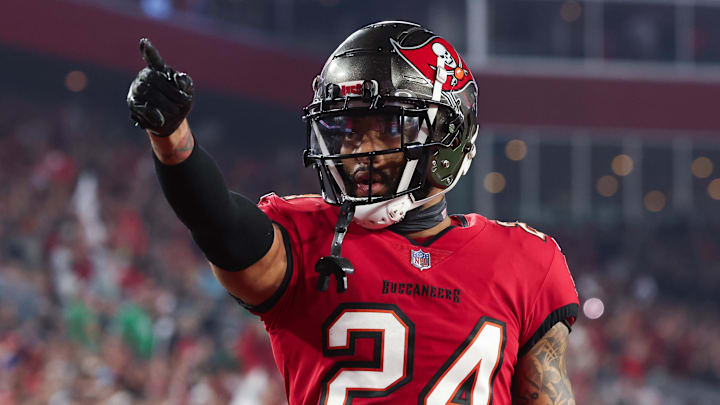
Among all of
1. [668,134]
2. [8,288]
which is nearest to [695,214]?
[668,134]

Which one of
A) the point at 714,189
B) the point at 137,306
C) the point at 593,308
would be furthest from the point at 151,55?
the point at 714,189

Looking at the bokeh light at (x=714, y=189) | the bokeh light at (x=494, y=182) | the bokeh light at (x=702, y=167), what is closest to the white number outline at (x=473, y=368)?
the bokeh light at (x=494, y=182)

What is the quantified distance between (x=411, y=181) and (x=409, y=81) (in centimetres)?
25

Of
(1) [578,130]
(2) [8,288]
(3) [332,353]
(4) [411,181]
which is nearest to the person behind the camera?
(3) [332,353]

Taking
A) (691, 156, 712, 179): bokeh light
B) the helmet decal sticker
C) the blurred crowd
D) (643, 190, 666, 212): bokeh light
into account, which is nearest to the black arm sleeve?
the helmet decal sticker

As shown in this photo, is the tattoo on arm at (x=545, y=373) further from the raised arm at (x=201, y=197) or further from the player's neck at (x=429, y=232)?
the raised arm at (x=201, y=197)

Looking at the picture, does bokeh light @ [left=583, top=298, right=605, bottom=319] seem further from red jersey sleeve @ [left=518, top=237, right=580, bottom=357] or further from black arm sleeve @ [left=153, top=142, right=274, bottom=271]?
black arm sleeve @ [left=153, top=142, right=274, bottom=271]

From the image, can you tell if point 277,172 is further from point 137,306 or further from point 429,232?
point 429,232

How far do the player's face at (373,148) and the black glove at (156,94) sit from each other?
22.1 inches

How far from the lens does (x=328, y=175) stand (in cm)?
203

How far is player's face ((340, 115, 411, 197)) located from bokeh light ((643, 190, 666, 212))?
13.9m

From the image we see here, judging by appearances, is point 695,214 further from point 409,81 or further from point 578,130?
point 409,81

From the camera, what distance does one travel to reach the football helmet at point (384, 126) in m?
2.02

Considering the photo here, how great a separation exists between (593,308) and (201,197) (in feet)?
36.3
